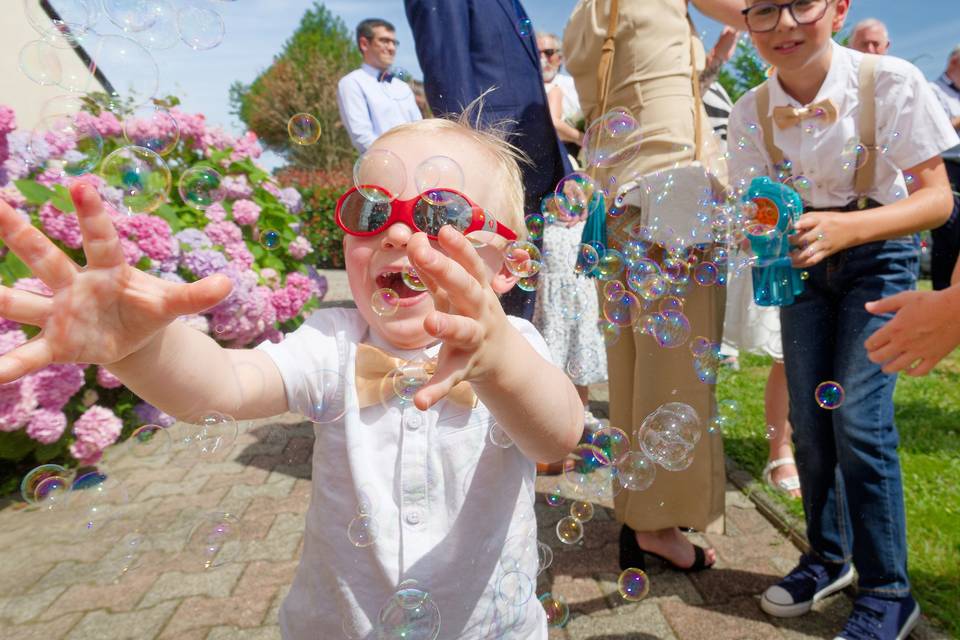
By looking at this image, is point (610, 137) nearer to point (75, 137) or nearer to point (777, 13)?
point (777, 13)

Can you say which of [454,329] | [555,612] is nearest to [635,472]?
[555,612]

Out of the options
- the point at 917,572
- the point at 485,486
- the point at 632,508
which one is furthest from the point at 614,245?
the point at 917,572

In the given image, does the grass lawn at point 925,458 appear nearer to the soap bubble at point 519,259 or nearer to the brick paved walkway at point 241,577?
the brick paved walkway at point 241,577

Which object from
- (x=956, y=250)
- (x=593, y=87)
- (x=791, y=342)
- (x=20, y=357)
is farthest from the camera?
(x=956, y=250)

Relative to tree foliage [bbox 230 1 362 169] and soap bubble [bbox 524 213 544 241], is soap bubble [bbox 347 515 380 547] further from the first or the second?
tree foliage [bbox 230 1 362 169]

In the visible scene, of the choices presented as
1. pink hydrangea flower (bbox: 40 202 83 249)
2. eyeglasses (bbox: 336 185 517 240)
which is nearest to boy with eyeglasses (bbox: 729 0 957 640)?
eyeglasses (bbox: 336 185 517 240)

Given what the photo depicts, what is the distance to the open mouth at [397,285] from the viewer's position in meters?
1.29

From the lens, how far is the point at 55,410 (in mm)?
3379

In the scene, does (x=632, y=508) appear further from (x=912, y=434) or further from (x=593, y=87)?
(x=912, y=434)

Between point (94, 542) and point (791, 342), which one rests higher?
point (791, 342)

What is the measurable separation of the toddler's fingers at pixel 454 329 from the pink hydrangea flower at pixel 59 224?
311 cm

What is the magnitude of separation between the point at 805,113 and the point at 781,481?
7.16 feet

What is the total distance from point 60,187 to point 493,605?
134 inches

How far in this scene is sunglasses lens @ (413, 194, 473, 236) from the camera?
4.08ft
